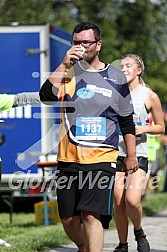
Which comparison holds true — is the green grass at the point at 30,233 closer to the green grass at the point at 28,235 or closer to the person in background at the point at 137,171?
the green grass at the point at 28,235

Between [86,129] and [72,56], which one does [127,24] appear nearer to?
[86,129]

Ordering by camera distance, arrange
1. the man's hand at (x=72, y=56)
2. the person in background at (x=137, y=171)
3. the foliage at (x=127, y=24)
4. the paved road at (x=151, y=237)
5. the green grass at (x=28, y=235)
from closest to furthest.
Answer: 1. the man's hand at (x=72, y=56)
2. the person in background at (x=137, y=171)
3. the green grass at (x=28, y=235)
4. the paved road at (x=151, y=237)
5. the foliage at (x=127, y=24)

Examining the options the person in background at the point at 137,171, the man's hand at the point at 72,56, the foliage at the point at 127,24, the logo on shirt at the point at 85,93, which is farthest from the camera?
the foliage at the point at 127,24

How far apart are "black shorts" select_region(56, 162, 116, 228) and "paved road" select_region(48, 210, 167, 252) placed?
2117mm

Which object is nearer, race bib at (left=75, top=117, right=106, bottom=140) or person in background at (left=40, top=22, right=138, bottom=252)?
person in background at (left=40, top=22, right=138, bottom=252)

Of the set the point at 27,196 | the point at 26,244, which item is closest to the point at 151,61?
the point at 27,196

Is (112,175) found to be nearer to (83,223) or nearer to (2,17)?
(83,223)

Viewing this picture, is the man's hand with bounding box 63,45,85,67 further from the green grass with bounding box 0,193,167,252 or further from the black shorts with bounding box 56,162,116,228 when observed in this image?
the green grass with bounding box 0,193,167,252

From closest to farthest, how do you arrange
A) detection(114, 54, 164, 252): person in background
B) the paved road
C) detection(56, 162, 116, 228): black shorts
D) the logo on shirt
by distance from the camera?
detection(56, 162, 116, 228): black shorts, the logo on shirt, detection(114, 54, 164, 252): person in background, the paved road

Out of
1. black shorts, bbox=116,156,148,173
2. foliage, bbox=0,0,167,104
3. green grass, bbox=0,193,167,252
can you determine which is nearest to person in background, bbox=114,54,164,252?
black shorts, bbox=116,156,148,173

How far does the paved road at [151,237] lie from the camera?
27.2 ft

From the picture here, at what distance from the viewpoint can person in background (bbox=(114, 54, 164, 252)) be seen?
7508 millimetres

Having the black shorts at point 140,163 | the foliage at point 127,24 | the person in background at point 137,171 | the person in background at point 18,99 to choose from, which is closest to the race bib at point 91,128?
the person in background at point 18,99

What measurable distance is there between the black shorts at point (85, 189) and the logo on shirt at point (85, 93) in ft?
1.76
